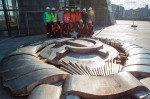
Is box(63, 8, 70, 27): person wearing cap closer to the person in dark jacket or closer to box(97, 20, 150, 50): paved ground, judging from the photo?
the person in dark jacket

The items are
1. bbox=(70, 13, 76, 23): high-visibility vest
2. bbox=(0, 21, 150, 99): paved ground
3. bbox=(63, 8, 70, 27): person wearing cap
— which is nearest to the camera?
bbox=(0, 21, 150, 99): paved ground

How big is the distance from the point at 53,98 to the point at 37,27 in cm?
909

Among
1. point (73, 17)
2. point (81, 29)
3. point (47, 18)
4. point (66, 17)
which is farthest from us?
point (73, 17)

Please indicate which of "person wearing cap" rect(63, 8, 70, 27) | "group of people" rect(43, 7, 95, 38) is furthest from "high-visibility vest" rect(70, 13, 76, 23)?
"person wearing cap" rect(63, 8, 70, 27)

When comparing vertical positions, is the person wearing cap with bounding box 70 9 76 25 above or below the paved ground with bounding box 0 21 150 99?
above

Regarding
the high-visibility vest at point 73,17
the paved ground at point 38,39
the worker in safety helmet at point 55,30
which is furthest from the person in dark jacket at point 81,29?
the worker in safety helmet at point 55,30

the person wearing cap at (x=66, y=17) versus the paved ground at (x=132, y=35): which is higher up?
the person wearing cap at (x=66, y=17)

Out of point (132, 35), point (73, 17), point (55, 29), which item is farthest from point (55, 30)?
point (132, 35)

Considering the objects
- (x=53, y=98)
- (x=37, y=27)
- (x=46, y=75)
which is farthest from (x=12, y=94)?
(x=37, y=27)

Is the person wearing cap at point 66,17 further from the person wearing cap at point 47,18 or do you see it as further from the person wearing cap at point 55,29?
the person wearing cap at point 47,18

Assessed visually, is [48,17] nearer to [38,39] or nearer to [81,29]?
[38,39]

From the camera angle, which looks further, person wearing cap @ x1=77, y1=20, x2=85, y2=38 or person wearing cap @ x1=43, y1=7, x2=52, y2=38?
person wearing cap @ x1=77, y1=20, x2=85, y2=38


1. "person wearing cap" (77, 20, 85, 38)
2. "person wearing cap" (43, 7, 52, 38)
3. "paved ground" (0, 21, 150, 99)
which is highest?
"person wearing cap" (43, 7, 52, 38)

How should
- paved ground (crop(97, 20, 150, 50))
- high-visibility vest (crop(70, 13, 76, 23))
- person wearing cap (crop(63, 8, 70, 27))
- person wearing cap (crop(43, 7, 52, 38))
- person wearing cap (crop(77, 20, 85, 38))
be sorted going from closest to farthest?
1. paved ground (crop(97, 20, 150, 50))
2. person wearing cap (crop(43, 7, 52, 38))
3. person wearing cap (crop(77, 20, 85, 38))
4. person wearing cap (crop(63, 8, 70, 27))
5. high-visibility vest (crop(70, 13, 76, 23))
